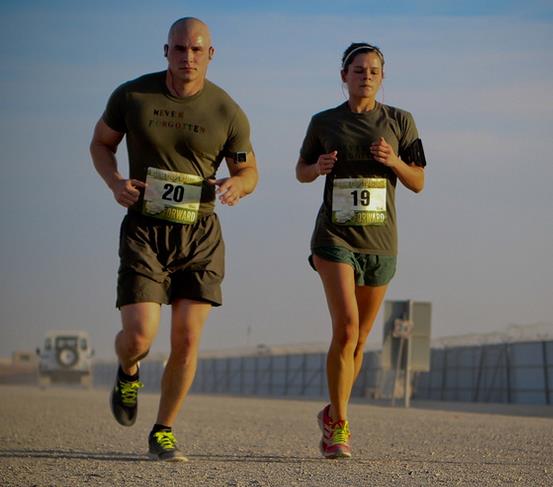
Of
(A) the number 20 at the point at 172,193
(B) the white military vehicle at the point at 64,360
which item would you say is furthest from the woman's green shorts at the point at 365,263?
(B) the white military vehicle at the point at 64,360

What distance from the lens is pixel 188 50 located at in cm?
720

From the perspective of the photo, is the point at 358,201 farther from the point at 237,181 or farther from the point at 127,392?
the point at 127,392

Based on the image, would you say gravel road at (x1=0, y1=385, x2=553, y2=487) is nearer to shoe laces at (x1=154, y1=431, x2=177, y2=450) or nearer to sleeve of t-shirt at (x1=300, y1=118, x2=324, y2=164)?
shoe laces at (x1=154, y1=431, x2=177, y2=450)

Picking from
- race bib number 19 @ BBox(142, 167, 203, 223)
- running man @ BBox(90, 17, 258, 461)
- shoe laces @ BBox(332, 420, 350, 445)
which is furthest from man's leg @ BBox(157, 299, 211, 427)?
shoe laces @ BBox(332, 420, 350, 445)

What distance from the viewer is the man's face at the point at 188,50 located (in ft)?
23.6

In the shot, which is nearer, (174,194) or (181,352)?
(174,194)

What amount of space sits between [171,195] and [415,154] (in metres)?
1.86

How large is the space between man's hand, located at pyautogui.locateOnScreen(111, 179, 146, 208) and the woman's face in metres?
1.76

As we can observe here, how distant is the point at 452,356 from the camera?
1635 inches

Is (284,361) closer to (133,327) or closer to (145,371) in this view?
(145,371)

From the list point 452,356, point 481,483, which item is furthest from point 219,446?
point 452,356

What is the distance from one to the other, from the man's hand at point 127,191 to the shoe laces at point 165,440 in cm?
141

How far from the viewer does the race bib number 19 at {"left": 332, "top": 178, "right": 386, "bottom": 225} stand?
7.84m

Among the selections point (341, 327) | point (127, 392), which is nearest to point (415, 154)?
point (341, 327)
